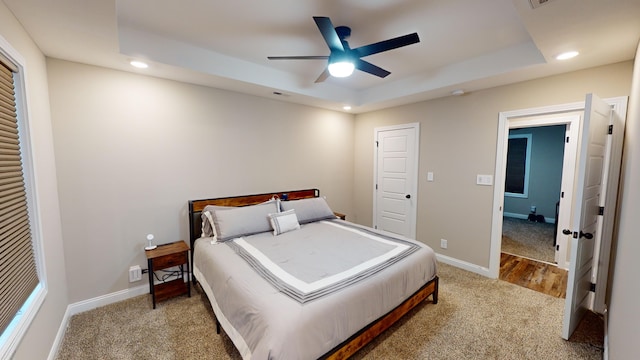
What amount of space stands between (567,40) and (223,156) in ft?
11.5

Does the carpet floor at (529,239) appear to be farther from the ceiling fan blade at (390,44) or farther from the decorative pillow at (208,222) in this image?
the decorative pillow at (208,222)

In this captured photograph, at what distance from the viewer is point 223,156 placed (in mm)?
3316

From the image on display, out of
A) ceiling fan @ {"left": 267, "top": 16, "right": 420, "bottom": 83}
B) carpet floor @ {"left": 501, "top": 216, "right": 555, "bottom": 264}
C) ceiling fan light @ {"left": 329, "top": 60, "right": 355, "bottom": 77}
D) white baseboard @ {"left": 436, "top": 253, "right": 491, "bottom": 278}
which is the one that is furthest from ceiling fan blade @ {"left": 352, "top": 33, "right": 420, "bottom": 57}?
carpet floor @ {"left": 501, "top": 216, "right": 555, "bottom": 264}

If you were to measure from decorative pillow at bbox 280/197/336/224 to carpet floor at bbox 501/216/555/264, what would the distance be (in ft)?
10.2

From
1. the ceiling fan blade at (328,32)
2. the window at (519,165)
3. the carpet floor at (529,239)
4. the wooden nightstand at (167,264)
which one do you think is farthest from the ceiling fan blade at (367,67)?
the window at (519,165)

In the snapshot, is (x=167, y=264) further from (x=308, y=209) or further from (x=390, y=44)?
(x=390, y=44)

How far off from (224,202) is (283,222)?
855 mm

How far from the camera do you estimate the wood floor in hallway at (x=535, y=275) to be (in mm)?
2984

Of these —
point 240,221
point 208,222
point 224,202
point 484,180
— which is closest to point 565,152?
point 484,180

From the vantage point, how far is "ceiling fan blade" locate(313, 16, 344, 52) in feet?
5.54

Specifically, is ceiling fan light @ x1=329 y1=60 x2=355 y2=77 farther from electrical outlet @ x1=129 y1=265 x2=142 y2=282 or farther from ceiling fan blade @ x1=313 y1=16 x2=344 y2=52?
electrical outlet @ x1=129 y1=265 x2=142 y2=282

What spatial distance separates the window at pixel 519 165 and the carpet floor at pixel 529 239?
2.41 feet

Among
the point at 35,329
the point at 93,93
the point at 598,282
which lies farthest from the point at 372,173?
the point at 35,329

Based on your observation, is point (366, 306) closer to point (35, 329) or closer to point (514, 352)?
point (514, 352)
